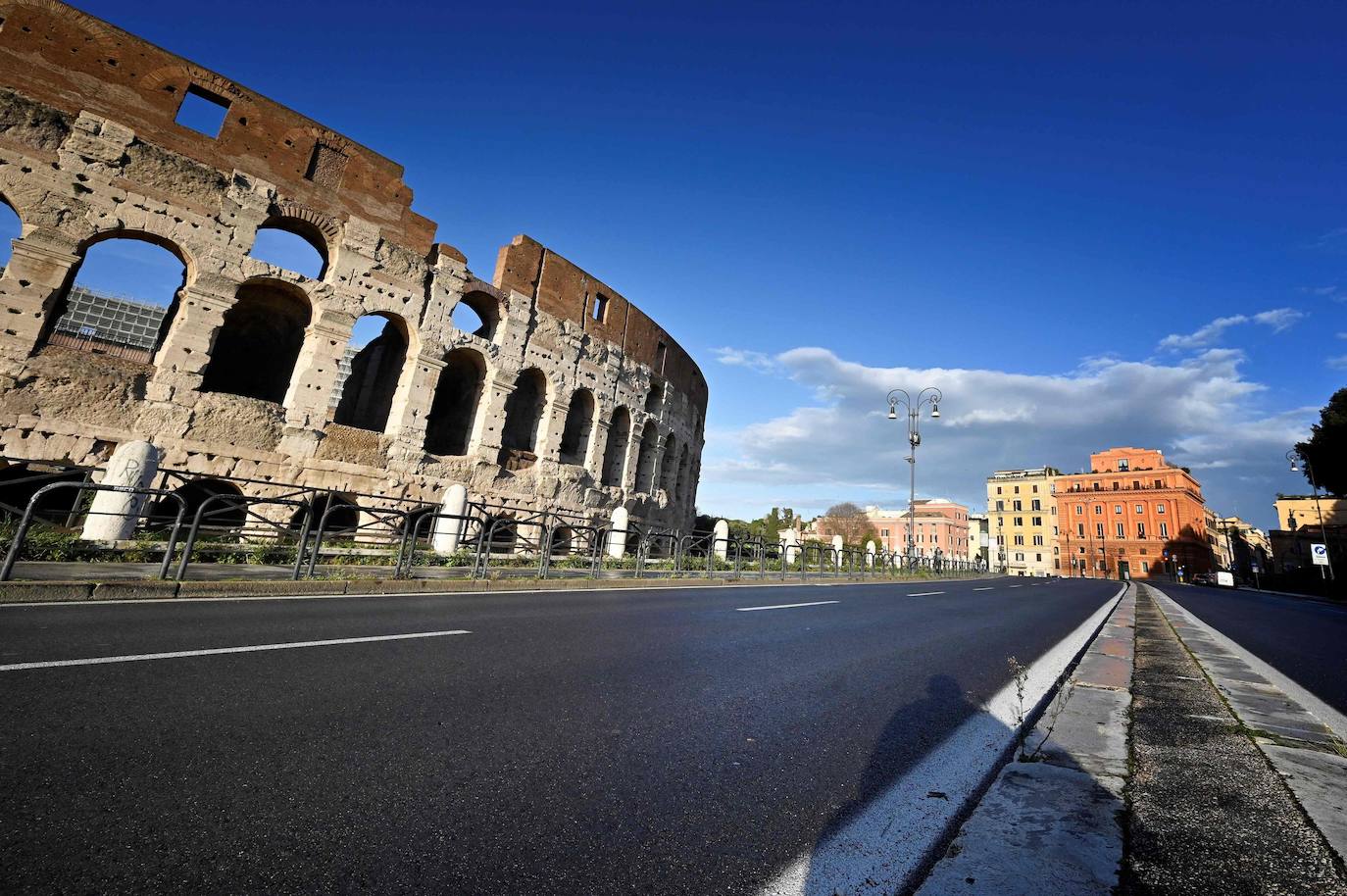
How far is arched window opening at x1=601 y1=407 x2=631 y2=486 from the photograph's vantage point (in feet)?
91.8

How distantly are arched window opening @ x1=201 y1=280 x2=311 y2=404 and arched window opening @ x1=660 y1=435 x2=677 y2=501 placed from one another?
17896mm

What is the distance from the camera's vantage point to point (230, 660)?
3.94 meters

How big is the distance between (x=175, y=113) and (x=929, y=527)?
312 feet

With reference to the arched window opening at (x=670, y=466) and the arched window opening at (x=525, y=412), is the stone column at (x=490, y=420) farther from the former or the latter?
the arched window opening at (x=670, y=466)

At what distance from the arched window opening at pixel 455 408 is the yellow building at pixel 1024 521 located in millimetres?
80062

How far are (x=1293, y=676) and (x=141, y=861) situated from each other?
333 inches

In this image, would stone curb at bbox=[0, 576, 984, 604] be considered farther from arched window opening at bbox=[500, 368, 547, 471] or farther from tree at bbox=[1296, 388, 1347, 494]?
tree at bbox=[1296, 388, 1347, 494]

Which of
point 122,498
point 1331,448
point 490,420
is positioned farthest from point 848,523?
point 122,498

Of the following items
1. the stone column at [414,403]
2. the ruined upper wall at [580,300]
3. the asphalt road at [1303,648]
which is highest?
the ruined upper wall at [580,300]

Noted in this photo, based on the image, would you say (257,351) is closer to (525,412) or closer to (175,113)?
(175,113)

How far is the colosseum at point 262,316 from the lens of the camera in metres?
14.0

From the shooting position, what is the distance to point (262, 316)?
2262cm

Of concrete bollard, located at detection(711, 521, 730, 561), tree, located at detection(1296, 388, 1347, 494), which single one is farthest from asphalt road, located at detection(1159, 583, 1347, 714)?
tree, located at detection(1296, 388, 1347, 494)

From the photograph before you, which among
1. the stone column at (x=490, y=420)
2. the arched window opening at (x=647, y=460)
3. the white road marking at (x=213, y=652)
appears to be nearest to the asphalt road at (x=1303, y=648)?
the white road marking at (x=213, y=652)
